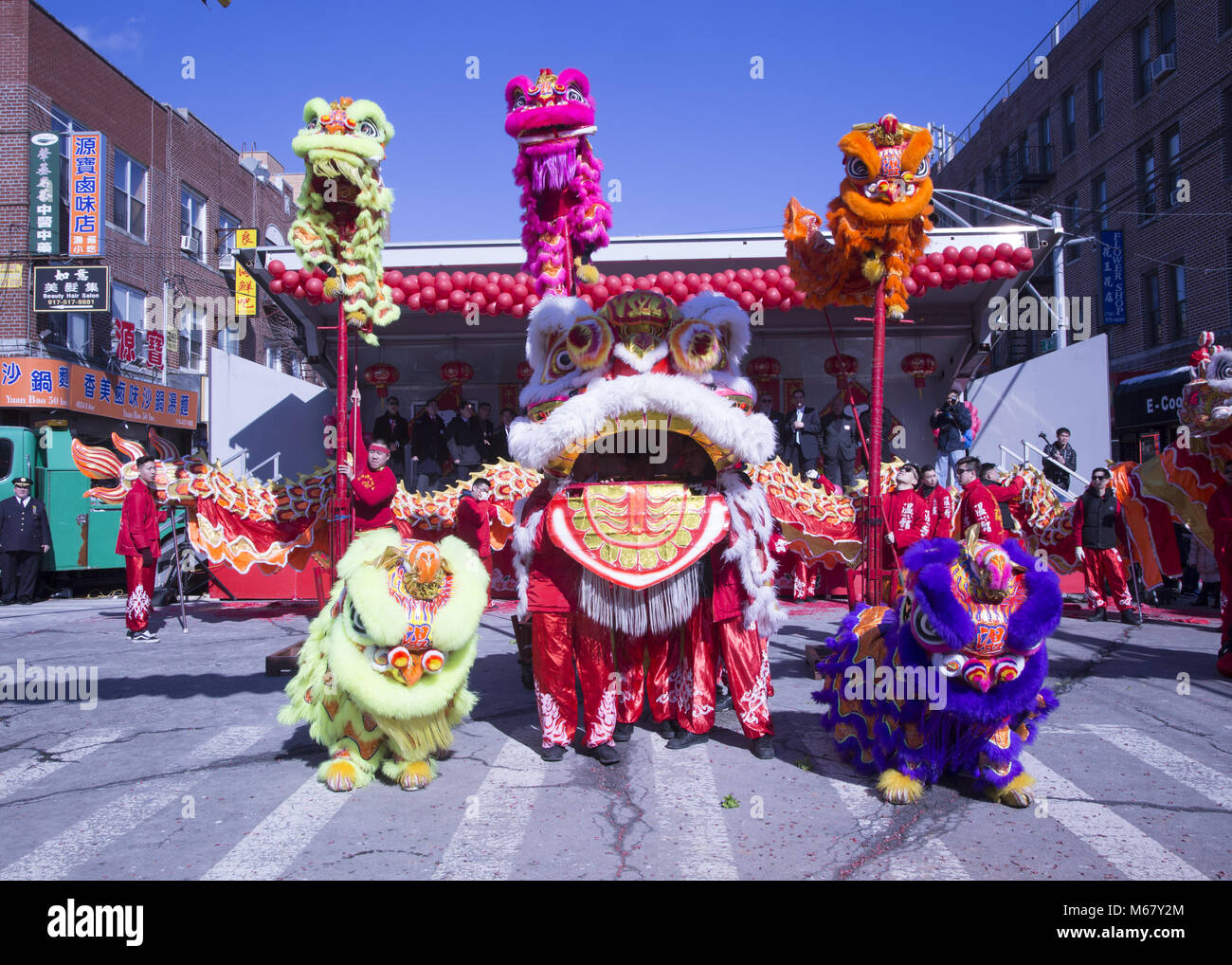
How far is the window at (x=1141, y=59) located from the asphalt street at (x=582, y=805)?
20.3 m

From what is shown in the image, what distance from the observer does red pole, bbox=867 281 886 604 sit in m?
5.20

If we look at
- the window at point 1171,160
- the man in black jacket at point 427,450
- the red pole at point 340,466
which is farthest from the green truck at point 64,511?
the window at point 1171,160

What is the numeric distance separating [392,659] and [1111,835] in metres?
3.04

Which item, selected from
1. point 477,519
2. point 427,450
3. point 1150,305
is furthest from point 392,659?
point 1150,305

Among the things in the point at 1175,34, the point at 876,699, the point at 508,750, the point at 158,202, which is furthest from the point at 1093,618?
A: the point at 158,202

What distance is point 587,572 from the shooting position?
14.6 feet

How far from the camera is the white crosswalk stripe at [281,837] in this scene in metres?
3.11

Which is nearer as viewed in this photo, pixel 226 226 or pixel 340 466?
pixel 340 466

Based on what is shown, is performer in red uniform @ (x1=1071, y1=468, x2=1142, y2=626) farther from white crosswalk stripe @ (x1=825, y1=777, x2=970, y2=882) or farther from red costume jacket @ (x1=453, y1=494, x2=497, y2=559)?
white crosswalk stripe @ (x1=825, y1=777, x2=970, y2=882)

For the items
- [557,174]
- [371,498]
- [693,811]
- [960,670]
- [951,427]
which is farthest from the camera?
[951,427]

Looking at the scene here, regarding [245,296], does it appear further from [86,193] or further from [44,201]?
[44,201]

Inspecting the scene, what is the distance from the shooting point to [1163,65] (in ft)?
64.3

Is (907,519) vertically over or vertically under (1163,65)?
under

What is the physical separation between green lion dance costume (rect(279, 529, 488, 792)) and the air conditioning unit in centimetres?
2236
